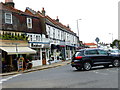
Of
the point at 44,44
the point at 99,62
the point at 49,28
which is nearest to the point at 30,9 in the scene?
the point at 49,28

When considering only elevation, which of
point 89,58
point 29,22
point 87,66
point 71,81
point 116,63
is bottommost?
point 71,81

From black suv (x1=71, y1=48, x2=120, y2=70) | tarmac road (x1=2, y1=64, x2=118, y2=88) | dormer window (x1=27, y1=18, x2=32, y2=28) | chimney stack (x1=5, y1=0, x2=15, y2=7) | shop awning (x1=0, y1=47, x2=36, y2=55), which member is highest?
chimney stack (x1=5, y1=0, x2=15, y2=7)

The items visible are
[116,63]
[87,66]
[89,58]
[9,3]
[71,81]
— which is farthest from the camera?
[9,3]

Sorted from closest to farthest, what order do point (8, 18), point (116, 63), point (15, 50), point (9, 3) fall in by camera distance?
point (116, 63)
point (15, 50)
point (8, 18)
point (9, 3)

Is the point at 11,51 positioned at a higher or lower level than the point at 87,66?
higher

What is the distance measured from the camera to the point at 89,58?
747 inches

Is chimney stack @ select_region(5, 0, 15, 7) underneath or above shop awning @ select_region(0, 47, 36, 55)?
above

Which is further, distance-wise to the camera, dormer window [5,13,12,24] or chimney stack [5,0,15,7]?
Answer: chimney stack [5,0,15,7]

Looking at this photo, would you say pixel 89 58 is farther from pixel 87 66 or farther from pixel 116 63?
pixel 116 63

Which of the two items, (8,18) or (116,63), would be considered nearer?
(116,63)

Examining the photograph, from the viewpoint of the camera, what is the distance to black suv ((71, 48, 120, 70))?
18766 millimetres

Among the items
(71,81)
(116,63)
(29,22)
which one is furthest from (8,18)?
(71,81)

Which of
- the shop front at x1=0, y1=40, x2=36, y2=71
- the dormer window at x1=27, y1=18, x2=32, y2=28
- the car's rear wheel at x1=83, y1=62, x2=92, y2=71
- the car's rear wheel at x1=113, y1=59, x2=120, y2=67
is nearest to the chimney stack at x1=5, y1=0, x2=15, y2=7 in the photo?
the dormer window at x1=27, y1=18, x2=32, y2=28

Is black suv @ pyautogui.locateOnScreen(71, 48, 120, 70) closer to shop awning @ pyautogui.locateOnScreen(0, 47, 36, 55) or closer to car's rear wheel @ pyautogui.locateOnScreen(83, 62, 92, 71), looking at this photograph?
car's rear wheel @ pyautogui.locateOnScreen(83, 62, 92, 71)
